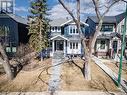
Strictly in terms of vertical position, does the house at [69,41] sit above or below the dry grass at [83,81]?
above

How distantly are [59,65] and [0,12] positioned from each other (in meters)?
13.8

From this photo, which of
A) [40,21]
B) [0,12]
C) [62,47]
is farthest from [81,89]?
[0,12]

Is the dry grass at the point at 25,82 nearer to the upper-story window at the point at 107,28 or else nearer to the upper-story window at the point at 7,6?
the upper-story window at the point at 7,6

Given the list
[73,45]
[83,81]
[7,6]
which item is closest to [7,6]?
[7,6]

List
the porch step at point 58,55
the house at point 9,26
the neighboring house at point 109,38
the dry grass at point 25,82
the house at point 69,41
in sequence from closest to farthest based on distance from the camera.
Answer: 1. the dry grass at point 25,82
2. the house at point 9,26
3. the porch step at point 58,55
4. the house at point 69,41
5. the neighboring house at point 109,38

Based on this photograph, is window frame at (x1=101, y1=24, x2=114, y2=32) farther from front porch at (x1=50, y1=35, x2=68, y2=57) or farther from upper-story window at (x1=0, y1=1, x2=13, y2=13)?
upper-story window at (x1=0, y1=1, x2=13, y2=13)

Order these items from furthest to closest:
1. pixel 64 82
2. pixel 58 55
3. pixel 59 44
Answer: pixel 59 44
pixel 58 55
pixel 64 82

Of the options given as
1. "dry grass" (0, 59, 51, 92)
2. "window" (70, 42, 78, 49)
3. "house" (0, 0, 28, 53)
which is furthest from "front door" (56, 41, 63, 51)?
"dry grass" (0, 59, 51, 92)

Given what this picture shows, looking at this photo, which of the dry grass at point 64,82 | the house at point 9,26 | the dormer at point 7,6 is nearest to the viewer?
the dry grass at point 64,82

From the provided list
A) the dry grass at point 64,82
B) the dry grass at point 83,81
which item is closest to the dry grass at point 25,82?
the dry grass at point 64,82

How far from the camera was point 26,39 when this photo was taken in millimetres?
36344

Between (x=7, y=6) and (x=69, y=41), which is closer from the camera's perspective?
(x=7, y=6)

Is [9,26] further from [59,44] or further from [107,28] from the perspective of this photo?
[107,28]

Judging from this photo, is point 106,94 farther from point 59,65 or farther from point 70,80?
point 59,65
